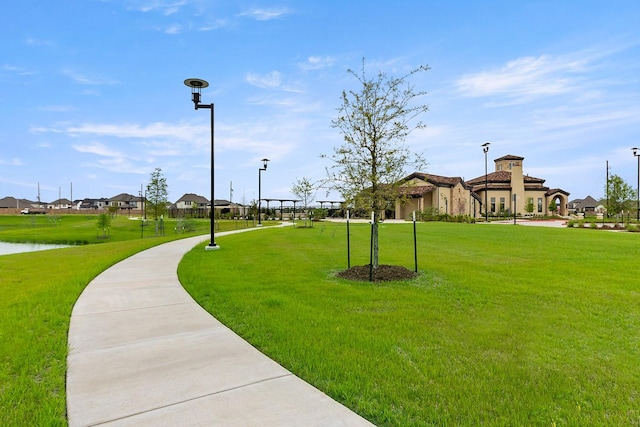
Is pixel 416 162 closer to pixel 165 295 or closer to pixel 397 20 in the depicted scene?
pixel 165 295

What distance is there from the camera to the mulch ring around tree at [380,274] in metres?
7.09

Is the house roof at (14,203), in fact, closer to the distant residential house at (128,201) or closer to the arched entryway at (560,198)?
the distant residential house at (128,201)

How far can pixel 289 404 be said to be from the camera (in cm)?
238

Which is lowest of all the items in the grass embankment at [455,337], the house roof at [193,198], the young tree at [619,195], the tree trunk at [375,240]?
the grass embankment at [455,337]

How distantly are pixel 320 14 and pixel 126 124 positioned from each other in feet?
68.8

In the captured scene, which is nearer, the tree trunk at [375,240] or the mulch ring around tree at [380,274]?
the mulch ring around tree at [380,274]

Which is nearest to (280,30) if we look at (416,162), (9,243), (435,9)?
(435,9)

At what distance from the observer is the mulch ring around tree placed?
709 cm

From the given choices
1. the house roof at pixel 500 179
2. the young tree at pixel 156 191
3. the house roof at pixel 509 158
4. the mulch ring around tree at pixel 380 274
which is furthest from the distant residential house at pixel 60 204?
the mulch ring around tree at pixel 380 274

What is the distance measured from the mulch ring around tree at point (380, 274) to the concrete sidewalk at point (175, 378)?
11.6 ft

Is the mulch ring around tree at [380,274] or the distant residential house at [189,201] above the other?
the distant residential house at [189,201]

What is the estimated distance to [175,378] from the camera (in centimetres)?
280

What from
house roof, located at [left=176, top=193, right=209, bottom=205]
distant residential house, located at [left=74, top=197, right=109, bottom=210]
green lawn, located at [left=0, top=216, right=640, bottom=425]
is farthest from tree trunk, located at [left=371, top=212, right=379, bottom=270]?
distant residential house, located at [left=74, top=197, right=109, bottom=210]

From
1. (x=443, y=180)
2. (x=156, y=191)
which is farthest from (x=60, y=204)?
(x=443, y=180)
